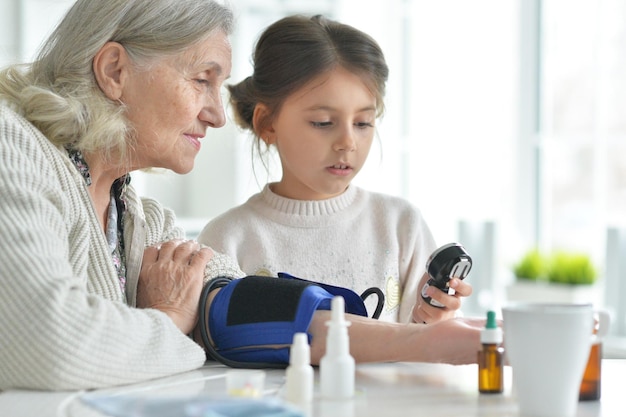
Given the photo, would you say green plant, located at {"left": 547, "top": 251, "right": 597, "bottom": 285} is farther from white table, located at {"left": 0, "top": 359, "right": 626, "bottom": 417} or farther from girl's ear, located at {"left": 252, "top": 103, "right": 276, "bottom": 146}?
white table, located at {"left": 0, "top": 359, "right": 626, "bottom": 417}

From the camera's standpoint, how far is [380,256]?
7.54 feet

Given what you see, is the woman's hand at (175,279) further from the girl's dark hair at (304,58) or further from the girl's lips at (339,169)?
the girl's dark hair at (304,58)

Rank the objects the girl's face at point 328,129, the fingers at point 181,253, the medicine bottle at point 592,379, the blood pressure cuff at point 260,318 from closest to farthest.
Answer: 1. the medicine bottle at point 592,379
2. the blood pressure cuff at point 260,318
3. the fingers at point 181,253
4. the girl's face at point 328,129

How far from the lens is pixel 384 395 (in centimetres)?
123

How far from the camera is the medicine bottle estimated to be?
1222 millimetres

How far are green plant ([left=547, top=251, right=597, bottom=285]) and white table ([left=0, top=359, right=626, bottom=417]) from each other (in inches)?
112

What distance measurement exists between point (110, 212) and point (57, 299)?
0.53m

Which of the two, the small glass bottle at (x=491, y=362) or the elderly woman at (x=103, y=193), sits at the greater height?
the elderly woman at (x=103, y=193)

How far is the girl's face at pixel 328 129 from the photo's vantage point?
2174 mm

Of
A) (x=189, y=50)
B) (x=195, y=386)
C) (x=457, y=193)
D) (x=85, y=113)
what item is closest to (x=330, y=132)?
(x=189, y=50)

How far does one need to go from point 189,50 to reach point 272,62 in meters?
0.57

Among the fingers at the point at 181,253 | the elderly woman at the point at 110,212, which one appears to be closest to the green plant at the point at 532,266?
the elderly woman at the point at 110,212

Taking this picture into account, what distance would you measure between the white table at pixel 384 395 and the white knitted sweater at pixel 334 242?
79cm

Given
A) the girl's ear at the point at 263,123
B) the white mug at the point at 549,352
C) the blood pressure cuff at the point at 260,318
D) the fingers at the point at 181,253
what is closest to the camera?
the white mug at the point at 549,352
